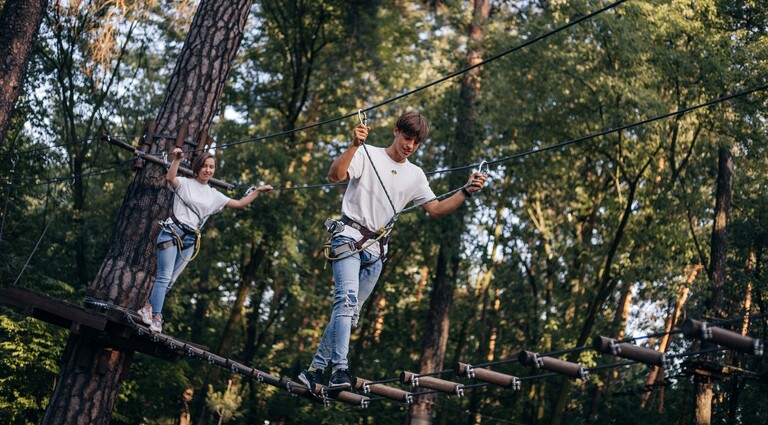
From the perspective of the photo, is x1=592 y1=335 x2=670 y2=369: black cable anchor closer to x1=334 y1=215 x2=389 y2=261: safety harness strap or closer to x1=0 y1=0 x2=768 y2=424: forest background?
x1=334 y1=215 x2=389 y2=261: safety harness strap

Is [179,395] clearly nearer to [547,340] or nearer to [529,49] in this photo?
[547,340]

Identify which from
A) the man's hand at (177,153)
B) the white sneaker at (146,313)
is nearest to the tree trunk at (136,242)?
→ the white sneaker at (146,313)

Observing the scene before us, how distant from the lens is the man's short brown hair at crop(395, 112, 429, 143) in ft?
17.7

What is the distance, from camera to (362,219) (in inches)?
219

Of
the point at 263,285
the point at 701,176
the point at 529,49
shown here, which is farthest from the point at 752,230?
the point at 263,285

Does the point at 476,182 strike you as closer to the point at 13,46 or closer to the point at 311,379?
the point at 311,379

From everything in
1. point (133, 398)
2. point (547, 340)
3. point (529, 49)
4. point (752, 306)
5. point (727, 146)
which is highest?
point (529, 49)

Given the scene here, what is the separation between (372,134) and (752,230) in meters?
8.49

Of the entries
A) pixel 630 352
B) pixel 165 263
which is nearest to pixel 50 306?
pixel 165 263

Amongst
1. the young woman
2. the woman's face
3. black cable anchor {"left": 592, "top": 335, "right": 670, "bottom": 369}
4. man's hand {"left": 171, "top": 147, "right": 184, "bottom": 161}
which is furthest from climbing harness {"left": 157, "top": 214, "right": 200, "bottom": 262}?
black cable anchor {"left": 592, "top": 335, "right": 670, "bottom": 369}

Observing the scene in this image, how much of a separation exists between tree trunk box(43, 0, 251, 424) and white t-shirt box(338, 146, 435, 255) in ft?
10.0

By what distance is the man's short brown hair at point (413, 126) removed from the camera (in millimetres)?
5383

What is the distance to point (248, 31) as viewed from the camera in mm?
20828

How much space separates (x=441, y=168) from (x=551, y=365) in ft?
49.5
